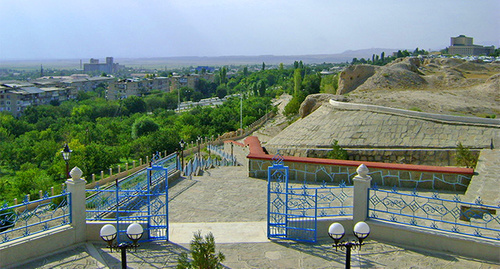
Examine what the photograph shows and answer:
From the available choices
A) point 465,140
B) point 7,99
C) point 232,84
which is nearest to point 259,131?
point 465,140

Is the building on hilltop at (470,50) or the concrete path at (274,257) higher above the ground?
the building on hilltop at (470,50)

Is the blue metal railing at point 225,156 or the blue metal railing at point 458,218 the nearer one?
the blue metal railing at point 458,218

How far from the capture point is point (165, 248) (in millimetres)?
7238

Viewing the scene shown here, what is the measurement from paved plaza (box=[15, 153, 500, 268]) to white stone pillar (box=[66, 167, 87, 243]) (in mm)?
247

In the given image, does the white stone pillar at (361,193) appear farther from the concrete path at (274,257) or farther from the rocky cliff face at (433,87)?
the rocky cliff face at (433,87)

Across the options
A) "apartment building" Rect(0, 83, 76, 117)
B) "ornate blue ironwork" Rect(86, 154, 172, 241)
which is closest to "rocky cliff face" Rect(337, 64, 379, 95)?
"ornate blue ironwork" Rect(86, 154, 172, 241)

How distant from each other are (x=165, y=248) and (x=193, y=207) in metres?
2.02

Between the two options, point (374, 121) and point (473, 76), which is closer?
point (374, 121)

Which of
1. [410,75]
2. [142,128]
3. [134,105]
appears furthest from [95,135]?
[134,105]

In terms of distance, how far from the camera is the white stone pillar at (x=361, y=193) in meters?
7.29

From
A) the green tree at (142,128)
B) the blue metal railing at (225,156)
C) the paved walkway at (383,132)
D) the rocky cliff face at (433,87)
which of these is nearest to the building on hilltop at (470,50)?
the rocky cliff face at (433,87)

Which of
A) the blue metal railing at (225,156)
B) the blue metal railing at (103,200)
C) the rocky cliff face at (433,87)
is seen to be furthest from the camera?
the blue metal railing at (225,156)

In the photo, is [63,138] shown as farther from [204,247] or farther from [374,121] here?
[204,247]

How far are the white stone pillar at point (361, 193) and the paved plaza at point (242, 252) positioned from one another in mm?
481
